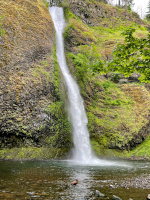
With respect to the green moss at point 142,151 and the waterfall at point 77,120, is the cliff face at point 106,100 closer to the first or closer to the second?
the green moss at point 142,151

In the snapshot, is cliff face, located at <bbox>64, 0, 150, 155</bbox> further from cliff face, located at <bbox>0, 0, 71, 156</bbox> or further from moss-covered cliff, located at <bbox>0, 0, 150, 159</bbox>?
cliff face, located at <bbox>0, 0, 71, 156</bbox>

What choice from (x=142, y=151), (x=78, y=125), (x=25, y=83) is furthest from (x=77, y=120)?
(x=142, y=151)

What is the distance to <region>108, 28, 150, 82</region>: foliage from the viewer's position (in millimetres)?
4723

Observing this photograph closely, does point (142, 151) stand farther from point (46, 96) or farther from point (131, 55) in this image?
point (131, 55)

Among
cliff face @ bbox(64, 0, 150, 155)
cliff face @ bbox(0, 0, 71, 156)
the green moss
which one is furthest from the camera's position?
cliff face @ bbox(64, 0, 150, 155)

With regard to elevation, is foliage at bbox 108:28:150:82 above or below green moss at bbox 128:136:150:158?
above

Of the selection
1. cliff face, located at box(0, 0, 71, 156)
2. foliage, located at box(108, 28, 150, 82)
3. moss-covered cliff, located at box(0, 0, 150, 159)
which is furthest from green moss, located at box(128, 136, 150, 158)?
foliage, located at box(108, 28, 150, 82)

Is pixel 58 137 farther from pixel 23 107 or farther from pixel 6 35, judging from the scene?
pixel 6 35

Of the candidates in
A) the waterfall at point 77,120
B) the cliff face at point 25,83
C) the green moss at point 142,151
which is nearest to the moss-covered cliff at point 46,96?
the cliff face at point 25,83

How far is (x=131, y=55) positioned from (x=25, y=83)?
8908 millimetres

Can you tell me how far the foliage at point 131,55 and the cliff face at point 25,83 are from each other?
25.0ft

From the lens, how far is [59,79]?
14797mm

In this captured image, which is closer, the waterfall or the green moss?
the waterfall

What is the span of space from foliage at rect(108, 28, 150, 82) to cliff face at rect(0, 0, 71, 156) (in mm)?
7611
